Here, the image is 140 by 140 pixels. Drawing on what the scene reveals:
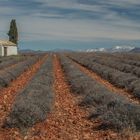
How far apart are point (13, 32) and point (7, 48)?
1152 centimetres

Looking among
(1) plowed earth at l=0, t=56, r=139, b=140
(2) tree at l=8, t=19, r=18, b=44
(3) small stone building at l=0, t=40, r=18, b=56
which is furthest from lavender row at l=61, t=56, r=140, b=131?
(2) tree at l=8, t=19, r=18, b=44

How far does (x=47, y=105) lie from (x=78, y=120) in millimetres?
1584

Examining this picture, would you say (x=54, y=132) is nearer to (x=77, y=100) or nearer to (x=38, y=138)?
(x=38, y=138)

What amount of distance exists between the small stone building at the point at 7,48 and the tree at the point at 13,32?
3738 mm

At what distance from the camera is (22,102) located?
1499 cm

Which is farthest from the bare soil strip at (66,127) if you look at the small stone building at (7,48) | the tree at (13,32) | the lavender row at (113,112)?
the tree at (13,32)

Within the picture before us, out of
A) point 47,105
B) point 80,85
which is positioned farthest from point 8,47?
point 47,105

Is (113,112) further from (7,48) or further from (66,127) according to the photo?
(7,48)

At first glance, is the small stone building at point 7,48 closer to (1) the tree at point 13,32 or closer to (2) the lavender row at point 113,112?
(1) the tree at point 13,32

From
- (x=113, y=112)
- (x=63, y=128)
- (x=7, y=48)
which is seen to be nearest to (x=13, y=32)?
(x=7, y=48)

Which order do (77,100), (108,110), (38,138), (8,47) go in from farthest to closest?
(8,47)
(77,100)
(108,110)
(38,138)

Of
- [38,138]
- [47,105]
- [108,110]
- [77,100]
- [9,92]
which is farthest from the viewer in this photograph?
[9,92]

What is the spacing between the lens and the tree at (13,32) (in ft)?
328

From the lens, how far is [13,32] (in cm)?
10119
